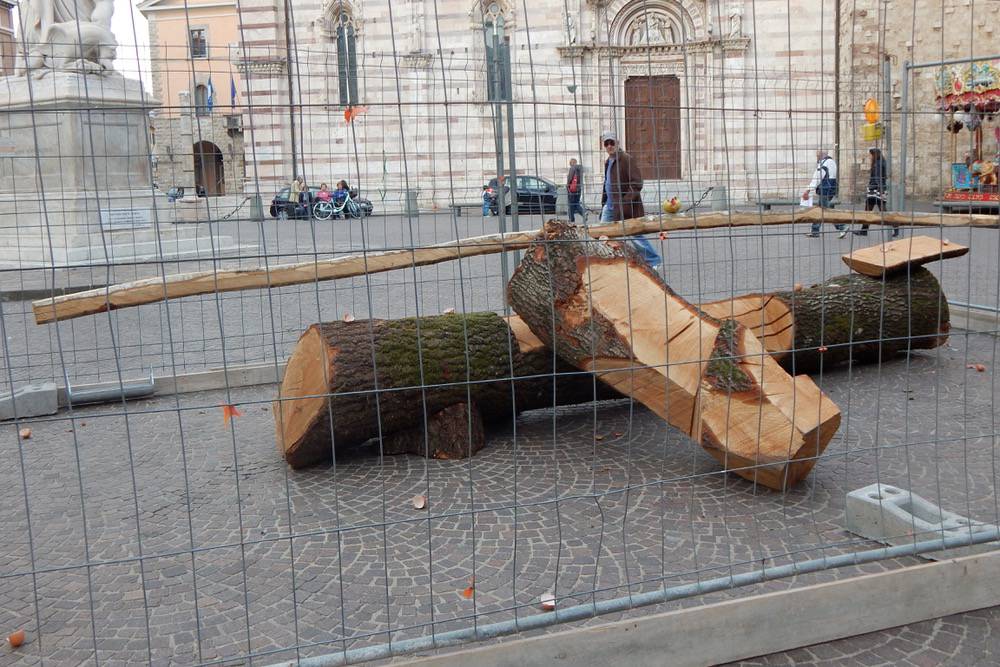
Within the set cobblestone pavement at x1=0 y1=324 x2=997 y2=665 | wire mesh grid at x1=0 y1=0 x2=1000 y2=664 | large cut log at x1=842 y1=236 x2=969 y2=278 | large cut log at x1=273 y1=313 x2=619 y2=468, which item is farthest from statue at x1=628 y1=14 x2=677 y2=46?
large cut log at x1=273 y1=313 x2=619 y2=468

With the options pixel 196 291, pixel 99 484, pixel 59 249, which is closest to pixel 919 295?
pixel 196 291

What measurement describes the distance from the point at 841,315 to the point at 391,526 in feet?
11.6

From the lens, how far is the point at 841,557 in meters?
2.90

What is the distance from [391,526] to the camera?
12.4 feet

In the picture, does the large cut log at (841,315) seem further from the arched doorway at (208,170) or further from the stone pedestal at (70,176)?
the stone pedestal at (70,176)

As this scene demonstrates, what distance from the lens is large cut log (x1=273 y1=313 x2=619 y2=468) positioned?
168 inches

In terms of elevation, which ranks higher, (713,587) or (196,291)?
(196,291)

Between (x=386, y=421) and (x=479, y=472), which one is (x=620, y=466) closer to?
(x=479, y=472)

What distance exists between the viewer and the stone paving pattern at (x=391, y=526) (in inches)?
113

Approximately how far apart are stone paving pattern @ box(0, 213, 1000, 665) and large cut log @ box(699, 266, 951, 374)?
1.53ft

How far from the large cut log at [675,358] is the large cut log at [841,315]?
1223 millimetres

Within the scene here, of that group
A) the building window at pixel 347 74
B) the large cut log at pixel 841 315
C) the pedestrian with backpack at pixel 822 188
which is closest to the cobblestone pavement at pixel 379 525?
the large cut log at pixel 841 315

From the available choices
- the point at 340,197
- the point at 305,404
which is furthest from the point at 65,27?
the point at 305,404

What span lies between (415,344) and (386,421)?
41 cm
